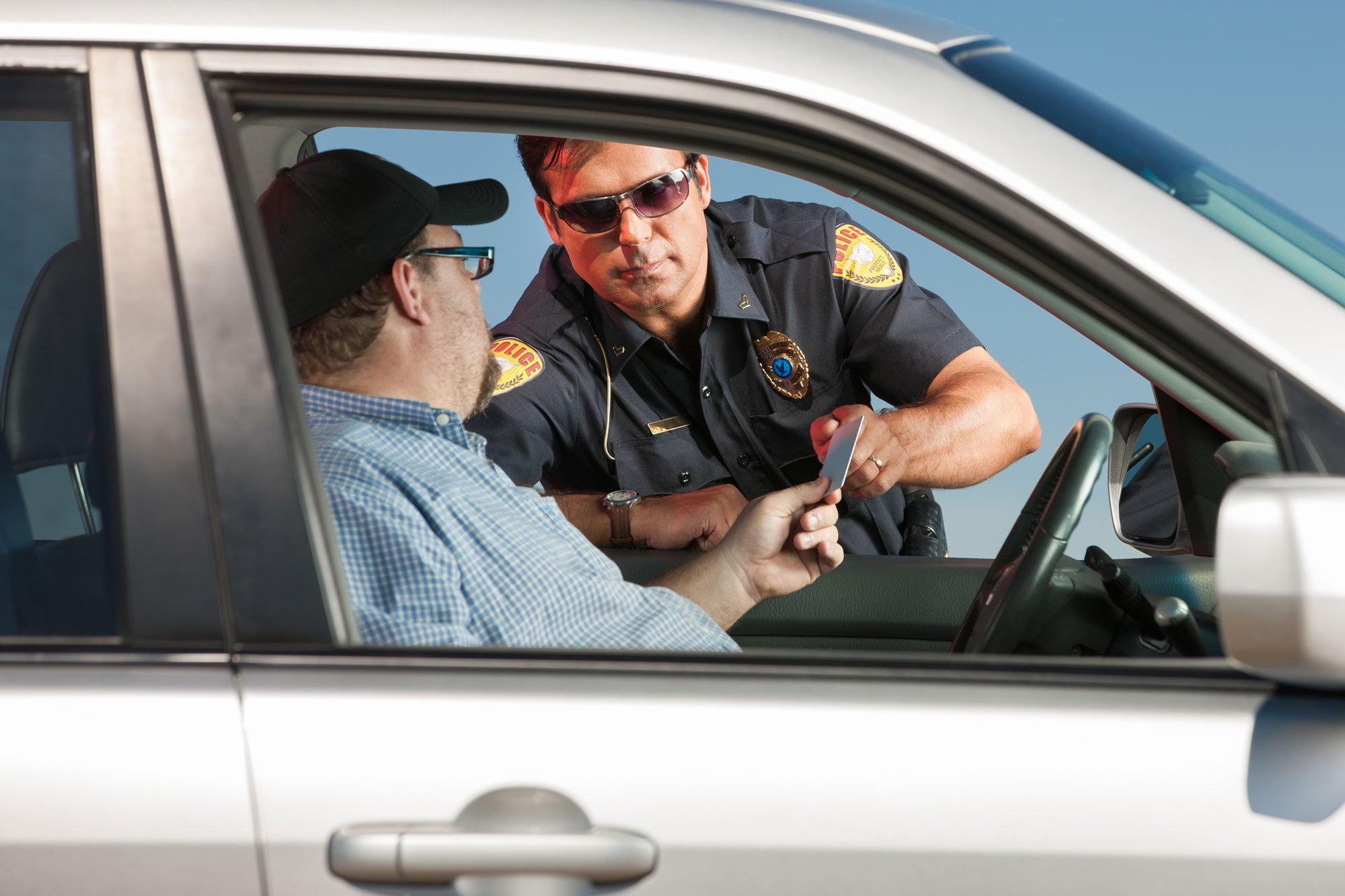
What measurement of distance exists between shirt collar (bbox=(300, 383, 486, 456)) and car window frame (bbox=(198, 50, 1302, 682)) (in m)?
0.54

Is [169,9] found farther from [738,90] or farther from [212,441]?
[738,90]

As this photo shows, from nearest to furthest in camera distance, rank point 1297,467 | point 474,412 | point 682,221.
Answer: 1. point 1297,467
2. point 474,412
3. point 682,221

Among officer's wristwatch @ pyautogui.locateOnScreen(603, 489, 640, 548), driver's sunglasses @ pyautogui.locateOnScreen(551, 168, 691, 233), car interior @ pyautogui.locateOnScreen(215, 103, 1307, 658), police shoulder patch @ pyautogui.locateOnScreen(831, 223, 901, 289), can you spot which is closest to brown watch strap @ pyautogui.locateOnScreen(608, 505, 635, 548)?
officer's wristwatch @ pyautogui.locateOnScreen(603, 489, 640, 548)

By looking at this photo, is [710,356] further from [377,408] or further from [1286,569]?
[1286,569]

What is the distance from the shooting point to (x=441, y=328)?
5.93 ft

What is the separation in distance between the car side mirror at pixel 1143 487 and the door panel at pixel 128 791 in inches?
64.9

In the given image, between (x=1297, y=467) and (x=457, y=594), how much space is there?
806mm

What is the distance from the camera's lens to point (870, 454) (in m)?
2.42

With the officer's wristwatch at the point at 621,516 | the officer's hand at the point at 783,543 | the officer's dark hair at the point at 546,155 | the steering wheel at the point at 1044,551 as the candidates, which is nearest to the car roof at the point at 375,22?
the steering wheel at the point at 1044,551

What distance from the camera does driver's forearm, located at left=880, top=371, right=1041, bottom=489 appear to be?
2658 millimetres

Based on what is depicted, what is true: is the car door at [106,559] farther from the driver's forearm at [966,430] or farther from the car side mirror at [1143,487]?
the driver's forearm at [966,430]

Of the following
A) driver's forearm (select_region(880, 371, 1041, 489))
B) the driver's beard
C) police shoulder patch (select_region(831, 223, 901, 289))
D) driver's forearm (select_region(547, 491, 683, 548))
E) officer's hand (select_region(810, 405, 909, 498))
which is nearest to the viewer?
the driver's beard

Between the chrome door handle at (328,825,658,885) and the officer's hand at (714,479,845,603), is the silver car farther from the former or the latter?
the officer's hand at (714,479,845,603)

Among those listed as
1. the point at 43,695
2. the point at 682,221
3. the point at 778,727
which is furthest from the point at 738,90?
the point at 682,221
